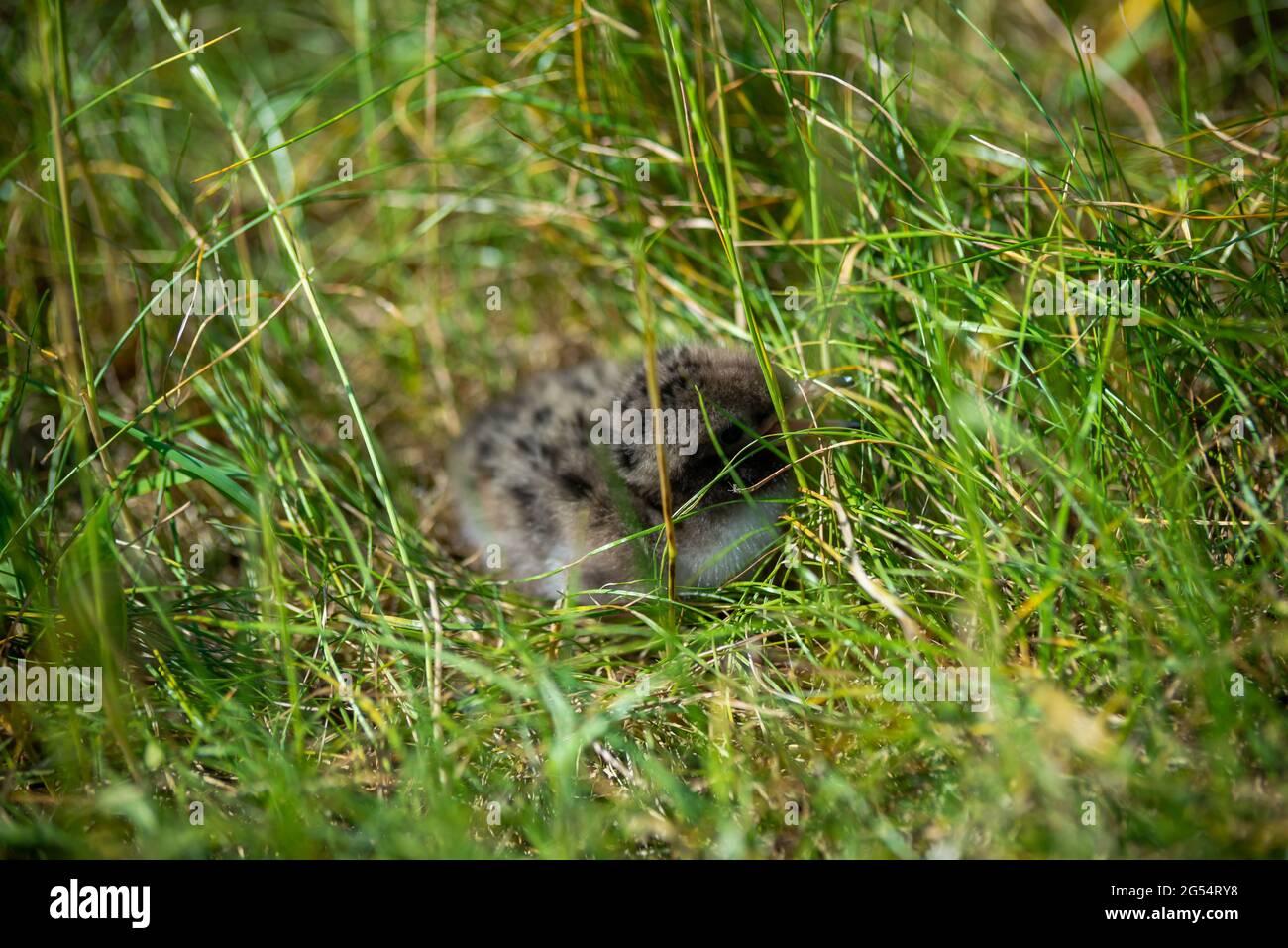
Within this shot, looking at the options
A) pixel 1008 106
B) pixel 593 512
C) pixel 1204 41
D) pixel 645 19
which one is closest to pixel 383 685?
pixel 593 512

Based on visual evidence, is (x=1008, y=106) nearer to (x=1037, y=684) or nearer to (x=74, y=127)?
(x=1037, y=684)

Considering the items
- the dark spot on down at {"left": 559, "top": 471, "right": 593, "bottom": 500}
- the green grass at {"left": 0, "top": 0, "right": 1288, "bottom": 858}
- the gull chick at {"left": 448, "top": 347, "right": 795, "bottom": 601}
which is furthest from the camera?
the dark spot on down at {"left": 559, "top": 471, "right": 593, "bottom": 500}

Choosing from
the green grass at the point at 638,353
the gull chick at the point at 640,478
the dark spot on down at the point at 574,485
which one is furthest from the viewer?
the dark spot on down at the point at 574,485

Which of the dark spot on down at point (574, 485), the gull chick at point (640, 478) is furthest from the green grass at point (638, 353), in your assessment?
the dark spot on down at point (574, 485)

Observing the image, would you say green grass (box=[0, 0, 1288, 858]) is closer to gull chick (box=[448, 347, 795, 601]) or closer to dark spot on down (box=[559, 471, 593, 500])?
gull chick (box=[448, 347, 795, 601])

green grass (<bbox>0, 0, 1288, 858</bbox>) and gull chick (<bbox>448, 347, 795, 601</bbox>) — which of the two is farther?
gull chick (<bbox>448, 347, 795, 601</bbox>)

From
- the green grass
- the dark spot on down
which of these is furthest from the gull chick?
the green grass

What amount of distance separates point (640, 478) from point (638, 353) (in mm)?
821

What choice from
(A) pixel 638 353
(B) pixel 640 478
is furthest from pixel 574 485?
(A) pixel 638 353

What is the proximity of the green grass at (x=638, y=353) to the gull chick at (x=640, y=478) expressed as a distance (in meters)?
0.18

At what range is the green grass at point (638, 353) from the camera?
1966mm

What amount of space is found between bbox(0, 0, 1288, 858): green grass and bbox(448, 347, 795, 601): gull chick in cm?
18

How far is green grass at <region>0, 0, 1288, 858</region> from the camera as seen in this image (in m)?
1.97

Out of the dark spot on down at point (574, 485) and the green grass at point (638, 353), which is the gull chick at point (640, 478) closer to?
the dark spot on down at point (574, 485)
